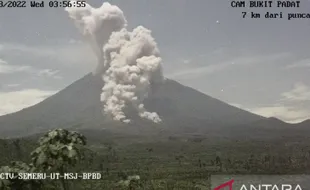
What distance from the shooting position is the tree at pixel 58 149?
18.2 m

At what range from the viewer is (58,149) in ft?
59.6

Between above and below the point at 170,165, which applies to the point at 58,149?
above

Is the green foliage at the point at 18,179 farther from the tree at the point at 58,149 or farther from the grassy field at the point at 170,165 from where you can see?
the grassy field at the point at 170,165

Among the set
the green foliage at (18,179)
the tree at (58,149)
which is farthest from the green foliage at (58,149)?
the green foliage at (18,179)

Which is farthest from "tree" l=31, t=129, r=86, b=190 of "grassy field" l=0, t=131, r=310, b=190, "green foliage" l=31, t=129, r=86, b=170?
"grassy field" l=0, t=131, r=310, b=190

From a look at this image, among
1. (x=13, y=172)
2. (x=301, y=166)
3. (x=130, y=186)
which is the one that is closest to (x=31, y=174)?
(x=13, y=172)

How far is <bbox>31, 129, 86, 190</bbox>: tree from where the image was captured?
1817 centimetres

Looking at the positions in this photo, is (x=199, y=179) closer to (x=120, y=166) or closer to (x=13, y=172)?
(x=120, y=166)

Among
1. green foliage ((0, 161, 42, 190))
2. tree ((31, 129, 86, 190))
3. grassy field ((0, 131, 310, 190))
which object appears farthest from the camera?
grassy field ((0, 131, 310, 190))

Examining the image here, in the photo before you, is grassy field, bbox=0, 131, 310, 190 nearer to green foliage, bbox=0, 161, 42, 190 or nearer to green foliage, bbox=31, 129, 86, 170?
green foliage, bbox=0, 161, 42, 190

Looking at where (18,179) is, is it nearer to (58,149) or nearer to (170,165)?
(58,149)

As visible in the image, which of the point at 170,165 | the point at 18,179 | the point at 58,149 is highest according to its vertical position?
the point at 58,149

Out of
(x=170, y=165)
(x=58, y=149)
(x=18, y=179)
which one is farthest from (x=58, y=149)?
(x=170, y=165)

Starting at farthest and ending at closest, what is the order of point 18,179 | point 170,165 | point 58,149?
point 170,165
point 18,179
point 58,149
